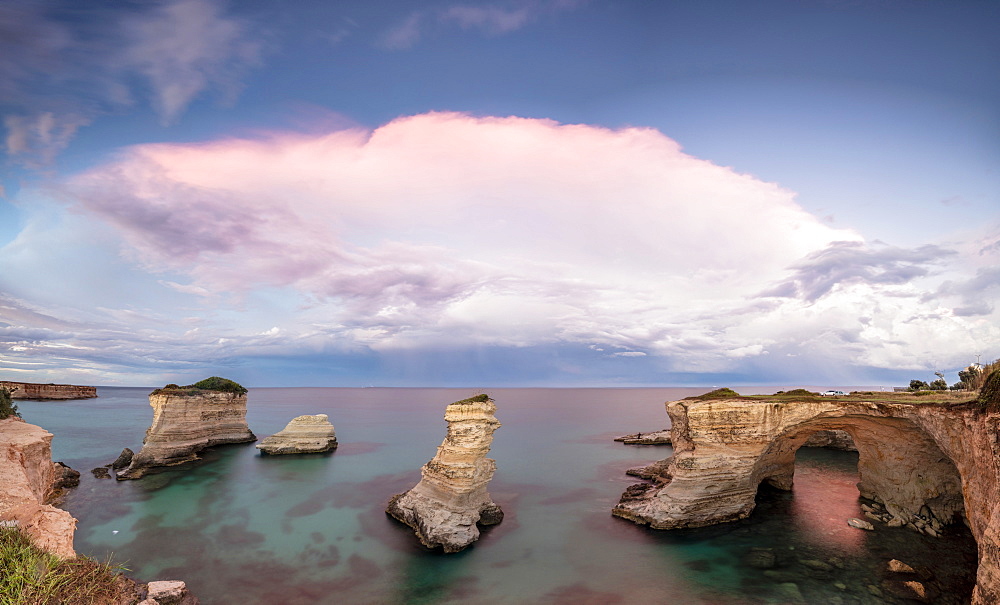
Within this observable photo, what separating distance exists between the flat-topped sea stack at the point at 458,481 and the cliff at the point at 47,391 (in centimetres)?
16565

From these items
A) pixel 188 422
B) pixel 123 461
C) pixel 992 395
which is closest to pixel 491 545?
pixel 992 395

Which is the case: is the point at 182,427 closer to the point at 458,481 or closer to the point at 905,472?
the point at 458,481

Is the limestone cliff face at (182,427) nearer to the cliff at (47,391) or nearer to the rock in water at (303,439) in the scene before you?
the rock in water at (303,439)

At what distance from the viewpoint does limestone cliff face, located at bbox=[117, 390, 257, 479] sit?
44719 millimetres

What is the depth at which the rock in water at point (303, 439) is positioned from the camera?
53.4m

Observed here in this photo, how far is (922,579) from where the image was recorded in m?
19.7

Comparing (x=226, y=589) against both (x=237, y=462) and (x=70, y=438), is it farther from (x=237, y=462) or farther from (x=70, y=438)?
(x=70, y=438)

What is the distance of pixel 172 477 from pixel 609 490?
142 ft

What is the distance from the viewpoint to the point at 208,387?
5200 centimetres

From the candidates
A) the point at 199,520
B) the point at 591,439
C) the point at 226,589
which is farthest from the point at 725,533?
the point at 591,439

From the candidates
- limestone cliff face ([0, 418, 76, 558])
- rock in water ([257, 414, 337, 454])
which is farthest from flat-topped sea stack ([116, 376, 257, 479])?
limestone cliff face ([0, 418, 76, 558])

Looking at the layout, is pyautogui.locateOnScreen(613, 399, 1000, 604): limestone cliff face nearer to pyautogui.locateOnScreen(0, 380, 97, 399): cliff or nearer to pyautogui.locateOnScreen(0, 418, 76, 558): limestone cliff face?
pyautogui.locateOnScreen(0, 418, 76, 558): limestone cliff face

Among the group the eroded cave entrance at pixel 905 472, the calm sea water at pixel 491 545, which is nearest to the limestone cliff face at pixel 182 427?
the calm sea water at pixel 491 545

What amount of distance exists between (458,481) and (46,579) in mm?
19581
